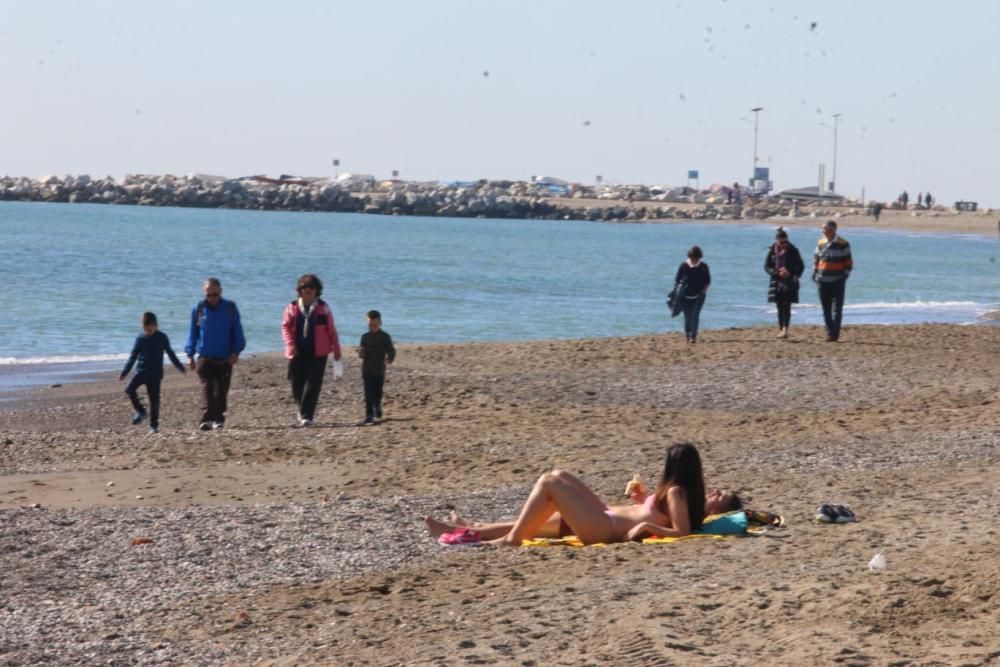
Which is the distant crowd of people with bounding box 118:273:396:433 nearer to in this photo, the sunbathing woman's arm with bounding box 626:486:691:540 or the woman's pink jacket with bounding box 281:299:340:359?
the woman's pink jacket with bounding box 281:299:340:359

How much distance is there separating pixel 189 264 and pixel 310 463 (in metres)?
46.8

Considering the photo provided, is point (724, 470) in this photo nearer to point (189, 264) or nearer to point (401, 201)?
point (189, 264)

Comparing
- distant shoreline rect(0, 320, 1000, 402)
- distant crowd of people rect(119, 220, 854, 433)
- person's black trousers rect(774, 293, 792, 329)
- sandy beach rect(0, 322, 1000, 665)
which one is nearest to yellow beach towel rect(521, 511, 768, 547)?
sandy beach rect(0, 322, 1000, 665)

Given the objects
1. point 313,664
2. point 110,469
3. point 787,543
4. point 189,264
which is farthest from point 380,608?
point 189,264

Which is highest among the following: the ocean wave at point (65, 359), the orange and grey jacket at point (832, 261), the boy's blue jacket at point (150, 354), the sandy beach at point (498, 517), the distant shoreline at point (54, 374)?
the orange and grey jacket at point (832, 261)

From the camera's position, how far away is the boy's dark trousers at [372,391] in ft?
50.0

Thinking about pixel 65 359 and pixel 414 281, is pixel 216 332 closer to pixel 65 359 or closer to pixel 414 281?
pixel 65 359

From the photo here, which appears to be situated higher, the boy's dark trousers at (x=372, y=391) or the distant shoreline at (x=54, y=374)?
the boy's dark trousers at (x=372, y=391)

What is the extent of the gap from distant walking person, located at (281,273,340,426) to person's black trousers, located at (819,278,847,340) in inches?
320

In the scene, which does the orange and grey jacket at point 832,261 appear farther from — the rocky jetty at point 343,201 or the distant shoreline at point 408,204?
the rocky jetty at point 343,201

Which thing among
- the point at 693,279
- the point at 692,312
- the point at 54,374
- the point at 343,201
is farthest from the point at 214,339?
the point at 343,201

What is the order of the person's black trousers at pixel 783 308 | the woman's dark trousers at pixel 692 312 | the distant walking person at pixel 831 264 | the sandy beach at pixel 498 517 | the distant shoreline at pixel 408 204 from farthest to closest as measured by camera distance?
the distant shoreline at pixel 408 204, the person's black trousers at pixel 783 308, the woman's dark trousers at pixel 692 312, the distant walking person at pixel 831 264, the sandy beach at pixel 498 517

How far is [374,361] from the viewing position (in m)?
15.2

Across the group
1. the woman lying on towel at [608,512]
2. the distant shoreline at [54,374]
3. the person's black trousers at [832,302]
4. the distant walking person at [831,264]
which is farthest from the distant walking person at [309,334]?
A: the person's black trousers at [832,302]
